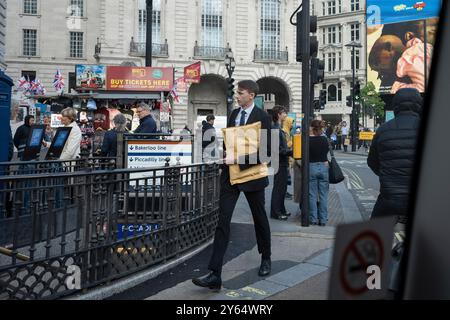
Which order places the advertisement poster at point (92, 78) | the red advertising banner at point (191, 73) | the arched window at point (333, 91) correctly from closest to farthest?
1. the red advertising banner at point (191, 73)
2. the advertisement poster at point (92, 78)
3. the arched window at point (333, 91)

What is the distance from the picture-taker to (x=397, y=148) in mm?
3596

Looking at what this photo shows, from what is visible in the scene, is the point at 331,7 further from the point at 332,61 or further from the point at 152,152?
the point at 152,152

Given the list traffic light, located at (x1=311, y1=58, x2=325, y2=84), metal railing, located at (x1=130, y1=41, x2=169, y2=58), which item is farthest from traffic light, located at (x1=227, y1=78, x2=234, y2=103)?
metal railing, located at (x1=130, y1=41, x2=169, y2=58)

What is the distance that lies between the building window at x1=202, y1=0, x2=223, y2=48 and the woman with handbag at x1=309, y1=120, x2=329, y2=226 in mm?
35298

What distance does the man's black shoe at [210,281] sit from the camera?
4.18 meters

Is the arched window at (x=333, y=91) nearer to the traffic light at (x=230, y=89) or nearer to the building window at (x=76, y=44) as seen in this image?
the building window at (x=76, y=44)

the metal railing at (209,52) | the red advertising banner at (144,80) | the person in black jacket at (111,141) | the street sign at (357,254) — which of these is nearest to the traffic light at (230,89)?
the red advertising banner at (144,80)

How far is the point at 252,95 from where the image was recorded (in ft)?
15.6

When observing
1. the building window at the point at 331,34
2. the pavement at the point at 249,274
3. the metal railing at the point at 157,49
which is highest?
the building window at the point at 331,34

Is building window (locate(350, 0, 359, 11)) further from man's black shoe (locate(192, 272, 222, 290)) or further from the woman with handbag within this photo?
man's black shoe (locate(192, 272, 222, 290))

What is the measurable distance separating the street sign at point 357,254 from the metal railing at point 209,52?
4081cm

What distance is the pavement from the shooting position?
4.18m
